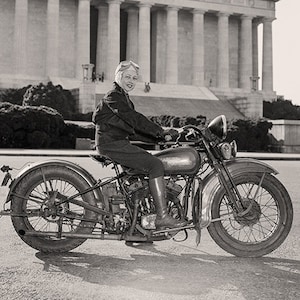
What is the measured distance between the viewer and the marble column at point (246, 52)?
210ft

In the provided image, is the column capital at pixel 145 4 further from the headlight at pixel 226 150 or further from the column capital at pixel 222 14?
the headlight at pixel 226 150

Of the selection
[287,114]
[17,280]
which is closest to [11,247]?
[17,280]

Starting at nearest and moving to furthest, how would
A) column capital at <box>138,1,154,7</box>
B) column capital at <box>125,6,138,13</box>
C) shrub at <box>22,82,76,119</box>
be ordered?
shrub at <box>22,82,76,119</box> < column capital at <box>138,1,154,7</box> < column capital at <box>125,6,138,13</box>

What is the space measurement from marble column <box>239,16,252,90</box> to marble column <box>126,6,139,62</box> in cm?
1186

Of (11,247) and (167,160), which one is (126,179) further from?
(11,247)

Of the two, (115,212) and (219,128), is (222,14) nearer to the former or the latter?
(219,128)

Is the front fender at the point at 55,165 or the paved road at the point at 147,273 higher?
the front fender at the point at 55,165

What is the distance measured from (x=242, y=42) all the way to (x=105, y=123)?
199 ft

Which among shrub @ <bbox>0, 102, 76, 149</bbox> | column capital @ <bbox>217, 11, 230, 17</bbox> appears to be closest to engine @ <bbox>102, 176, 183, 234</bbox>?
shrub @ <bbox>0, 102, 76, 149</bbox>

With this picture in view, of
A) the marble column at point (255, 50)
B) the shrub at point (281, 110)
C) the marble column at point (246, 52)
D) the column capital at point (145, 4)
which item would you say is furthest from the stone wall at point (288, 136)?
the marble column at point (255, 50)

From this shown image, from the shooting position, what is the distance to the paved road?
4.35 metres

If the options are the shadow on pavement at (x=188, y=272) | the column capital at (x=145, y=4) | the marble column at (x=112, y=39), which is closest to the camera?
the shadow on pavement at (x=188, y=272)

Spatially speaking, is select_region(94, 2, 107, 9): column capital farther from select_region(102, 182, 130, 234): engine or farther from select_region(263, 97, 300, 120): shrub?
select_region(102, 182, 130, 234): engine

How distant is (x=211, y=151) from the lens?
548 centimetres
